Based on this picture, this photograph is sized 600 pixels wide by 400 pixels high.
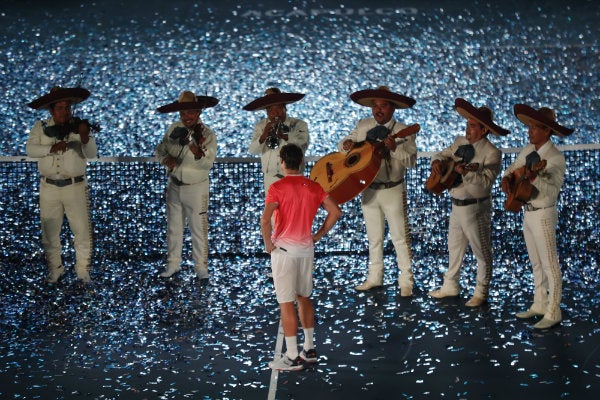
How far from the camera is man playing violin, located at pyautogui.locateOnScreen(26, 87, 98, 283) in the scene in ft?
28.4

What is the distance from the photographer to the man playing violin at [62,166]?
866cm

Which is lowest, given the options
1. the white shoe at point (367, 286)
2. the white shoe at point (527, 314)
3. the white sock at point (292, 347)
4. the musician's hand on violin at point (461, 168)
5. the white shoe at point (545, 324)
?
the white sock at point (292, 347)

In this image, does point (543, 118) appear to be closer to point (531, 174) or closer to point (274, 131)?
point (531, 174)

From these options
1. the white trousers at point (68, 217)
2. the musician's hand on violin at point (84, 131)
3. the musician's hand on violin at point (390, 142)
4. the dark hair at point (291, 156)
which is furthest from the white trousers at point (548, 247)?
the white trousers at point (68, 217)

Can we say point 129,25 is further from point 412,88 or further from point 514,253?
point 514,253

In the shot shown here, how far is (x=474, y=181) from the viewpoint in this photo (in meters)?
7.73

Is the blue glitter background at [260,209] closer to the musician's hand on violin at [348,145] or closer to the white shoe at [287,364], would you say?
the white shoe at [287,364]

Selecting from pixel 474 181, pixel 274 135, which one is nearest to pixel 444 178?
A: pixel 474 181

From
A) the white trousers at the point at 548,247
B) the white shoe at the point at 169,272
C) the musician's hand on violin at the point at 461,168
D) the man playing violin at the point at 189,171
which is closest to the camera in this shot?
the white trousers at the point at 548,247

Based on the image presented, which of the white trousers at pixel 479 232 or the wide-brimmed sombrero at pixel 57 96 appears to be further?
the wide-brimmed sombrero at pixel 57 96

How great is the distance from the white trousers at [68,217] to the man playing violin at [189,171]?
0.70m

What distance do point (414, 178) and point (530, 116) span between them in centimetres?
303

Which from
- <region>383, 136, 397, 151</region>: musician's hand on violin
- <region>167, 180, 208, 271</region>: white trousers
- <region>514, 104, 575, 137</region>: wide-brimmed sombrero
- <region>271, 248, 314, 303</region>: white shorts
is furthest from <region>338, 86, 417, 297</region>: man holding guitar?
<region>271, 248, 314, 303</region>: white shorts

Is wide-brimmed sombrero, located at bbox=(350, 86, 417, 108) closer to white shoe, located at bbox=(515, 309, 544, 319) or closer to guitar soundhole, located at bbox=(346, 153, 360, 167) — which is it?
guitar soundhole, located at bbox=(346, 153, 360, 167)
